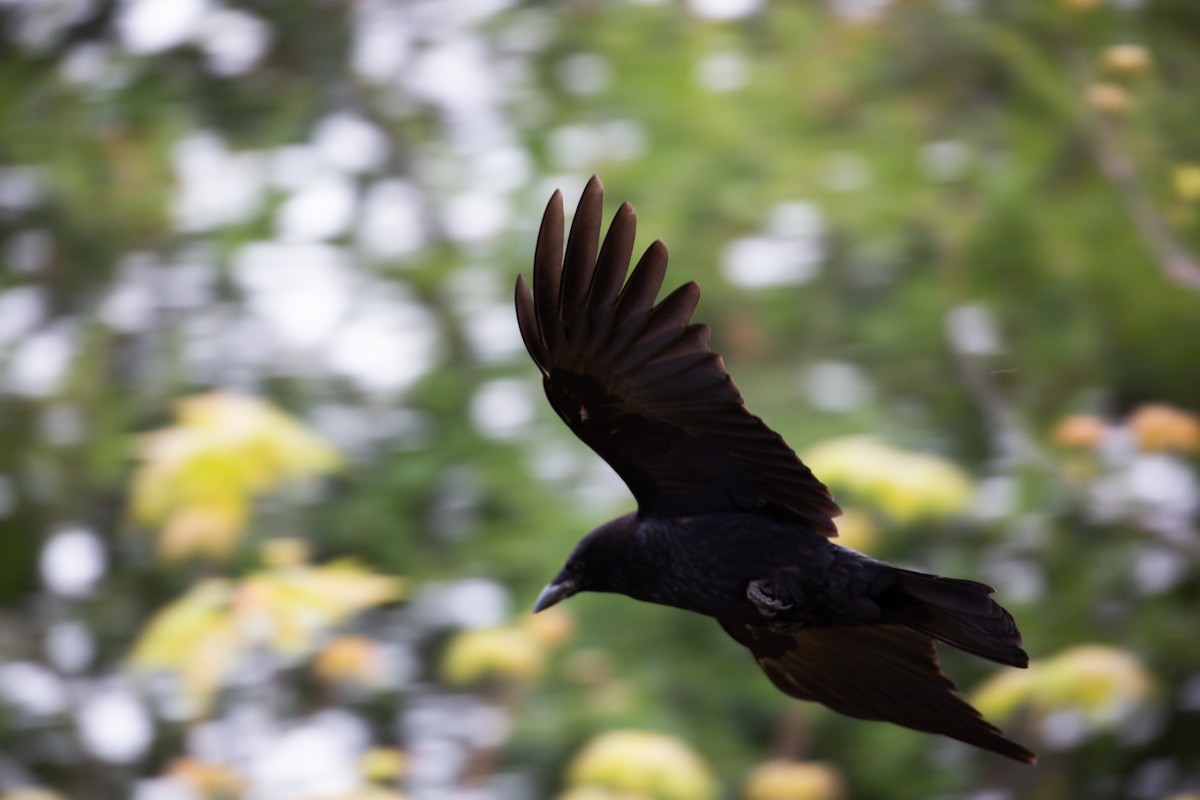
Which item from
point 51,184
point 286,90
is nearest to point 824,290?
point 286,90

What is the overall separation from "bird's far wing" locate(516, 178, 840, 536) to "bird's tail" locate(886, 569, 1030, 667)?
193 millimetres

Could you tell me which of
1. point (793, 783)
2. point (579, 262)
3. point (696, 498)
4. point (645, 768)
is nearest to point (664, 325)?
point (579, 262)

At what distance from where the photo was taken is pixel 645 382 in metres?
2.88

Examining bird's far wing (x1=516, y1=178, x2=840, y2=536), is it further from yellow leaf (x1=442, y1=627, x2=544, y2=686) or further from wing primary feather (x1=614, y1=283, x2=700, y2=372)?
yellow leaf (x1=442, y1=627, x2=544, y2=686)

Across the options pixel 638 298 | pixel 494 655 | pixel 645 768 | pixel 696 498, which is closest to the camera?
pixel 638 298

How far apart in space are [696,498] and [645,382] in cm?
34

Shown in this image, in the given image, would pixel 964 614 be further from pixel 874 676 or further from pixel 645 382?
pixel 645 382

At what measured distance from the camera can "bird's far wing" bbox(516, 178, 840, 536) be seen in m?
2.78

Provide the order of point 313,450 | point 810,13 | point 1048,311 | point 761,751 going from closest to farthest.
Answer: point 313,450, point 761,751, point 1048,311, point 810,13

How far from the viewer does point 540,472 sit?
5.36 metres

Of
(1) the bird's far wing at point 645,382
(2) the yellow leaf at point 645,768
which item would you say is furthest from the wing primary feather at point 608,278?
(2) the yellow leaf at point 645,768

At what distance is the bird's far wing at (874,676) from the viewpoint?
3279 mm

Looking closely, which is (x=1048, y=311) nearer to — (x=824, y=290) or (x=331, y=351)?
(x=824, y=290)

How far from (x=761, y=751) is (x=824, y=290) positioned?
5.53 ft
